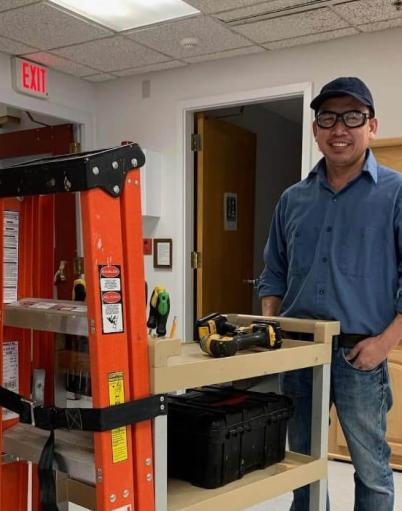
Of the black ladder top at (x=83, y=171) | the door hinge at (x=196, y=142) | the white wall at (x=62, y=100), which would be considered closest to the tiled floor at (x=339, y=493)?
the black ladder top at (x=83, y=171)

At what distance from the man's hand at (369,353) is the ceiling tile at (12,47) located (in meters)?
2.80

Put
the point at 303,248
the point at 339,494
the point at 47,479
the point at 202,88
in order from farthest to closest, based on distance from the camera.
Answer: the point at 202,88 < the point at 339,494 < the point at 303,248 < the point at 47,479

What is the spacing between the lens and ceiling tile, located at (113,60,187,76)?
3.87 meters

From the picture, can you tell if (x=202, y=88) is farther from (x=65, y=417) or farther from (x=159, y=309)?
(x=65, y=417)

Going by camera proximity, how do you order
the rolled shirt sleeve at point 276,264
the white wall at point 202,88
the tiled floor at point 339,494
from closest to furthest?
the rolled shirt sleeve at point 276,264, the tiled floor at point 339,494, the white wall at point 202,88

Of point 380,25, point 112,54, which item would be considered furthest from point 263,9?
point 112,54

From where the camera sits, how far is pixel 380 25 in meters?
3.15

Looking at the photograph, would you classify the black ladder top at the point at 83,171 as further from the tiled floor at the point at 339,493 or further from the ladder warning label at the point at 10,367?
the tiled floor at the point at 339,493

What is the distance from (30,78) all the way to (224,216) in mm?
1695

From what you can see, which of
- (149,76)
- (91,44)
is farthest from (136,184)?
(149,76)

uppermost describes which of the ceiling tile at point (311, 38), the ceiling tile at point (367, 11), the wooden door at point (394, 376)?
the ceiling tile at point (311, 38)

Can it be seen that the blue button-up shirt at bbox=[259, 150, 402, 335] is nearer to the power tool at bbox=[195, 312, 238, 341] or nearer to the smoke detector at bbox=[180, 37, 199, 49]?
the power tool at bbox=[195, 312, 238, 341]

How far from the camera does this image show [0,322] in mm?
1405

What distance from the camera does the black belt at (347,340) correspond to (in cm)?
166
